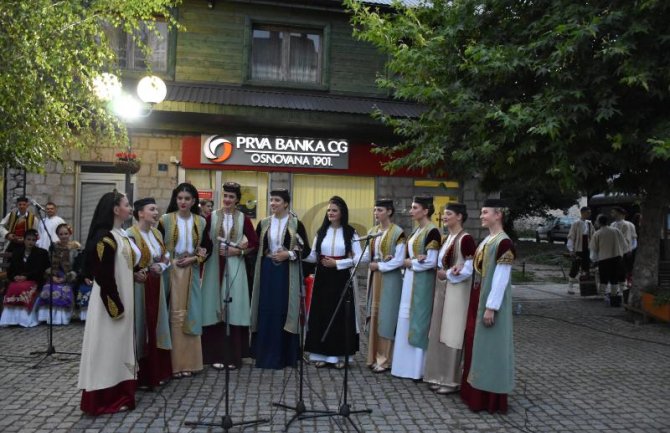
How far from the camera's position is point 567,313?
11.1 metres

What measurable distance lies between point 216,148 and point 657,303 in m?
9.51

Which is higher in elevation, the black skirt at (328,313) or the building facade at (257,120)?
the building facade at (257,120)

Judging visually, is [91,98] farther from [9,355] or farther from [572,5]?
[572,5]

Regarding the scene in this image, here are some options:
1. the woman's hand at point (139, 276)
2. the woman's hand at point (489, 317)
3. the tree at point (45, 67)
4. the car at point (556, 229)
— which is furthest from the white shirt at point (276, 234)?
the car at point (556, 229)

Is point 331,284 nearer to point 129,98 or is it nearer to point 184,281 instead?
point 184,281

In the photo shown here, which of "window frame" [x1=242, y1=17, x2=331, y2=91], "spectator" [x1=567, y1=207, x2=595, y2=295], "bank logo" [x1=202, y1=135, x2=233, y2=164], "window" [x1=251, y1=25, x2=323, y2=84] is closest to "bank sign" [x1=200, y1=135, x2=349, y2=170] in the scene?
"bank logo" [x1=202, y1=135, x2=233, y2=164]

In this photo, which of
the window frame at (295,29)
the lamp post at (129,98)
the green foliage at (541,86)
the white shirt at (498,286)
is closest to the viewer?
the white shirt at (498,286)

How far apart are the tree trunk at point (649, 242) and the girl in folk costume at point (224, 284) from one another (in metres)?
7.40

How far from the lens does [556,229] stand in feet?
111

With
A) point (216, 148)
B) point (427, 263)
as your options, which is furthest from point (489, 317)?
point (216, 148)

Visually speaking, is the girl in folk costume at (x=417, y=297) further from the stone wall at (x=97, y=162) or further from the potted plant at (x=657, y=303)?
the stone wall at (x=97, y=162)

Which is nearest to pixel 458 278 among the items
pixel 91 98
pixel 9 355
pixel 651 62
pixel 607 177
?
pixel 651 62

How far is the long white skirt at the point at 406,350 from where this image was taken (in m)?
6.30

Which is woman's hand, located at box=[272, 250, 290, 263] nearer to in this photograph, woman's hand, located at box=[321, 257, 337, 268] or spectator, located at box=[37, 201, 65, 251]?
woman's hand, located at box=[321, 257, 337, 268]
